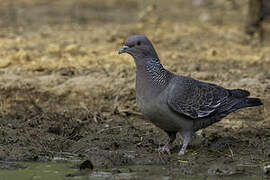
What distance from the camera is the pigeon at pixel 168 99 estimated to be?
20.1 ft

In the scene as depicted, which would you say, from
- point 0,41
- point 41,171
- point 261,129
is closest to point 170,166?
point 41,171

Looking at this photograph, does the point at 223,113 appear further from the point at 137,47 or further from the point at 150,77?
the point at 137,47

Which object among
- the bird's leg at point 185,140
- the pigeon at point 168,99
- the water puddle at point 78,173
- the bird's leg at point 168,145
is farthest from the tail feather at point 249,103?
the water puddle at point 78,173

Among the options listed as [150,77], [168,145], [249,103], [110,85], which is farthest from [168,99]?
[110,85]

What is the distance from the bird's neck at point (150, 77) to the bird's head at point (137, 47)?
0.09m

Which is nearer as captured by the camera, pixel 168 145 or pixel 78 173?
pixel 78 173

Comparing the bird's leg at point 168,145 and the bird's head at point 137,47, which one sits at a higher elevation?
the bird's head at point 137,47

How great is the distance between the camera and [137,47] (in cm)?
617

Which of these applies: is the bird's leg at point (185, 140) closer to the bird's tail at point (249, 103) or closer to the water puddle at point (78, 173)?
the water puddle at point (78, 173)

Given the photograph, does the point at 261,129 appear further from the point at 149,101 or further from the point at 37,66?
the point at 37,66

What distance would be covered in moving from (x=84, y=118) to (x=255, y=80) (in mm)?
2490

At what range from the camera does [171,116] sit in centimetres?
617

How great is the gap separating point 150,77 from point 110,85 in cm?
243

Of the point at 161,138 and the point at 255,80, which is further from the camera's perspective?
the point at 255,80
